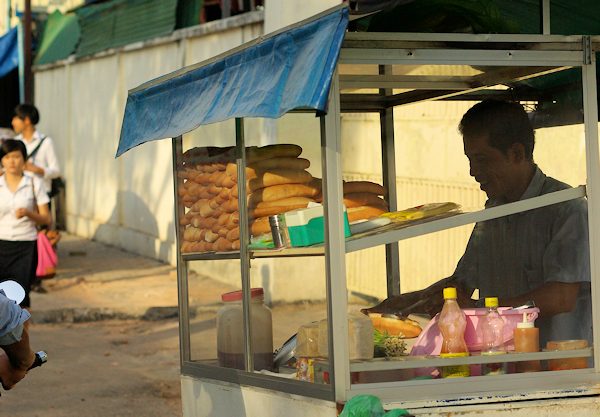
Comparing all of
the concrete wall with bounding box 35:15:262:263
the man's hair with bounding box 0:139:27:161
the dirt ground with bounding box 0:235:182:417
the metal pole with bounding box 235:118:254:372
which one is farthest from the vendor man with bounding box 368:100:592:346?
the concrete wall with bounding box 35:15:262:263

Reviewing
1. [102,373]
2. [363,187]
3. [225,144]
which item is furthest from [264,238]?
[102,373]

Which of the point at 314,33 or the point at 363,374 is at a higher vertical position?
the point at 314,33

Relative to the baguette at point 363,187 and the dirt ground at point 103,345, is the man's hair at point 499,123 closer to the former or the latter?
the baguette at point 363,187

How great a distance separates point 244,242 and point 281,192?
0.28m

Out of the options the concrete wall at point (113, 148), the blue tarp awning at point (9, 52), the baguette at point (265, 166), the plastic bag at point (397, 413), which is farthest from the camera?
the blue tarp awning at point (9, 52)

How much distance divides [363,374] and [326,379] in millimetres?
144

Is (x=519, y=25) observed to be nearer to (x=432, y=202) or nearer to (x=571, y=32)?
(x=571, y=32)

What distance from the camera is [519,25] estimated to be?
198 inches

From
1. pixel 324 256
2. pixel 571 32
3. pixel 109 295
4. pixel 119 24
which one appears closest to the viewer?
pixel 324 256

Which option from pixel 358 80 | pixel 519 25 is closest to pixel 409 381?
pixel 358 80

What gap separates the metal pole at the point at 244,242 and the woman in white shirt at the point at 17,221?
4951 mm

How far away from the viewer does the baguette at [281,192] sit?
452 centimetres

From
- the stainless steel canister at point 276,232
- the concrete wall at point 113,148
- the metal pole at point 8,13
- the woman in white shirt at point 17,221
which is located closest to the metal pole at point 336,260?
the stainless steel canister at point 276,232

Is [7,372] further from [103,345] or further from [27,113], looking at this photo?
[27,113]
